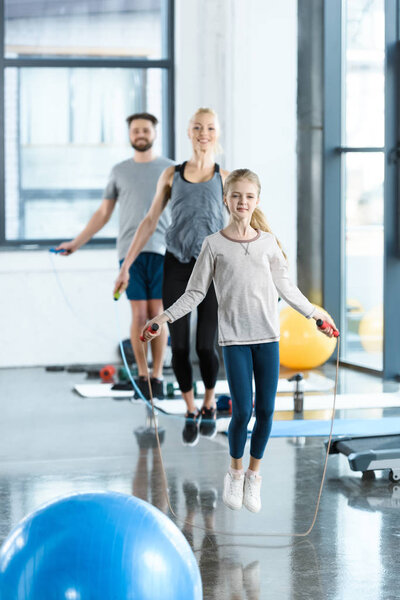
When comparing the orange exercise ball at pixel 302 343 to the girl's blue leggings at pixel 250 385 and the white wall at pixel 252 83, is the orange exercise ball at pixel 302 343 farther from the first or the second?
the girl's blue leggings at pixel 250 385

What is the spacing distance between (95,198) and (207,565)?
5.75 meters

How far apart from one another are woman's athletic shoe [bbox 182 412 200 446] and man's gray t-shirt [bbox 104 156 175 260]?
1305 mm

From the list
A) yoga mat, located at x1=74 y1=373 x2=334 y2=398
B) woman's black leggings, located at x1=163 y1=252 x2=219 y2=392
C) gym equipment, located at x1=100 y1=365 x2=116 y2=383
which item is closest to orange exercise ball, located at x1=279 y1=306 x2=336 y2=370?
yoga mat, located at x1=74 y1=373 x2=334 y2=398

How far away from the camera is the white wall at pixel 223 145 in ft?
25.9

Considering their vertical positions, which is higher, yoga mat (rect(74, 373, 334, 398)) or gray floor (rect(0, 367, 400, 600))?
yoga mat (rect(74, 373, 334, 398))

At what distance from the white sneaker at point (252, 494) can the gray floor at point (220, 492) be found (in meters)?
0.11

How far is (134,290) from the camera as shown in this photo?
19.4 feet

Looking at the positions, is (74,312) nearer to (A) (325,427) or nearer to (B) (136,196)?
(B) (136,196)

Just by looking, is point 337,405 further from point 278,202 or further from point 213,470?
point 278,202

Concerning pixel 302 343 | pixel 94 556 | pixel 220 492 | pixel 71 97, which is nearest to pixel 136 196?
pixel 302 343

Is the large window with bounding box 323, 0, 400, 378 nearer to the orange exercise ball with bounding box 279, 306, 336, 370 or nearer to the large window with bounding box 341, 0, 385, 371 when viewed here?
the large window with bounding box 341, 0, 385, 371

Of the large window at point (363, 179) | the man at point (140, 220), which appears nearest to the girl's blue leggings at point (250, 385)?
the man at point (140, 220)

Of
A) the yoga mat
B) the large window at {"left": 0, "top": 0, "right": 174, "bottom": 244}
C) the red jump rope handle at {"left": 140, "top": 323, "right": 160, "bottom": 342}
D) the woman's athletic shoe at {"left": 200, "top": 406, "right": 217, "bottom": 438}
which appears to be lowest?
the yoga mat

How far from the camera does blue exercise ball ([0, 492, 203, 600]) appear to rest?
217 centimetres
